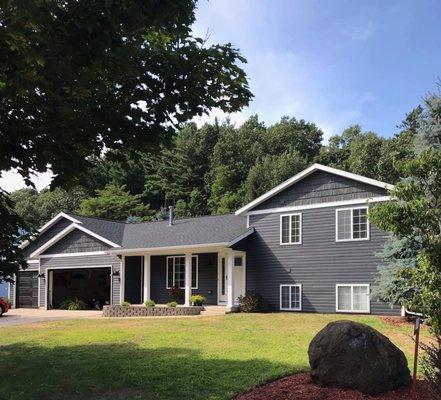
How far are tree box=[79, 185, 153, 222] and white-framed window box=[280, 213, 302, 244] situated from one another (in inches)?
1163

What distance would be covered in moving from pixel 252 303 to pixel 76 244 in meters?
11.5

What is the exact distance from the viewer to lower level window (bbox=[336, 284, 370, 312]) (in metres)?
20.9

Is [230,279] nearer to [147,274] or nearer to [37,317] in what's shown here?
[147,274]

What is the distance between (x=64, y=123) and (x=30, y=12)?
153 centimetres

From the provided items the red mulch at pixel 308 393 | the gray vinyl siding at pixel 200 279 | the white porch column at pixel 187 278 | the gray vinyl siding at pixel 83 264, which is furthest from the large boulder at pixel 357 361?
the gray vinyl siding at pixel 83 264

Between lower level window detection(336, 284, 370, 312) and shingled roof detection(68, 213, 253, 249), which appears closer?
lower level window detection(336, 284, 370, 312)

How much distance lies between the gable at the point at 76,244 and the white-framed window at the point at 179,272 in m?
3.55

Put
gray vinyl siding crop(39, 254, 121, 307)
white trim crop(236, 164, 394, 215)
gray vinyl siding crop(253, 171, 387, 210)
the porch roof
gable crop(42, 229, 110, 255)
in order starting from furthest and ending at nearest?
gable crop(42, 229, 110, 255), gray vinyl siding crop(39, 254, 121, 307), the porch roof, gray vinyl siding crop(253, 171, 387, 210), white trim crop(236, 164, 394, 215)

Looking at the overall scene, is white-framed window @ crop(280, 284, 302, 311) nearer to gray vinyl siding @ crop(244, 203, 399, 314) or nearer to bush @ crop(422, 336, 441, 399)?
gray vinyl siding @ crop(244, 203, 399, 314)

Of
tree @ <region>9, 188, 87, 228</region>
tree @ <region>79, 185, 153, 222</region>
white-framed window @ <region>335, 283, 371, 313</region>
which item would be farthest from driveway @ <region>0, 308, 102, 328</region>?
tree @ <region>9, 188, 87, 228</region>

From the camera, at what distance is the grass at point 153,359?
8281mm

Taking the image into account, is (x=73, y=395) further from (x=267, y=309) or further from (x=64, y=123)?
(x=267, y=309)

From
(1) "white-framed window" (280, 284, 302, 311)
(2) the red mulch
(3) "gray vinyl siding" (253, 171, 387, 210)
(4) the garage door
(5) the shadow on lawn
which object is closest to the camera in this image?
(2) the red mulch

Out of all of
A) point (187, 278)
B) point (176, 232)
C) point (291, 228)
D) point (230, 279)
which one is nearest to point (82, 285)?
point (176, 232)
